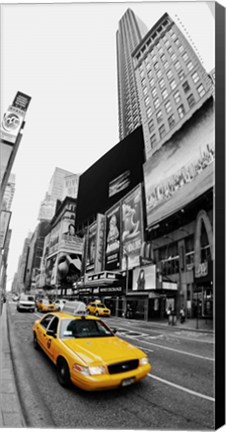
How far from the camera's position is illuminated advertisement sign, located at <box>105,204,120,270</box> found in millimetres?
4781

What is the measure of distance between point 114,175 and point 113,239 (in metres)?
1.27

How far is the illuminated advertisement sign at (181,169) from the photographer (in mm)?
4262

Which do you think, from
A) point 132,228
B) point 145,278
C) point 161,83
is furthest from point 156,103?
point 145,278

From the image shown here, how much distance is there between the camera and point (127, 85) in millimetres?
5145

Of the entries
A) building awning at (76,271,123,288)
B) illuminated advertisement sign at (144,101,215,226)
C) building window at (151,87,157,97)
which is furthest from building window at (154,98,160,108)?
building awning at (76,271,123,288)

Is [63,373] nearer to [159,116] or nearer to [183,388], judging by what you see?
[183,388]

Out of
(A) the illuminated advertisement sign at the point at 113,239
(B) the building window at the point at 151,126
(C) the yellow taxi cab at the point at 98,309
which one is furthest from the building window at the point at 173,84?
(C) the yellow taxi cab at the point at 98,309

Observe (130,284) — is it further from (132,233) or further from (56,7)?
(56,7)

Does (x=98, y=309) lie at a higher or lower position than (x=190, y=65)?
lower

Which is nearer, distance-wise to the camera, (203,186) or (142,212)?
(203,186)

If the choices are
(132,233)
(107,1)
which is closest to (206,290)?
(132,233)

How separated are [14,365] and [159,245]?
3.33 metres

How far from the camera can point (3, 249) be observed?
4.92 m

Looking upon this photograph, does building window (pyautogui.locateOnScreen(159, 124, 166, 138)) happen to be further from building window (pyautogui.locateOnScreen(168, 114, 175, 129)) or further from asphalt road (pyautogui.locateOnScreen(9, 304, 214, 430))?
asphalt road (pyautogui.locateOnScreen(9, 304, 214, 430))
